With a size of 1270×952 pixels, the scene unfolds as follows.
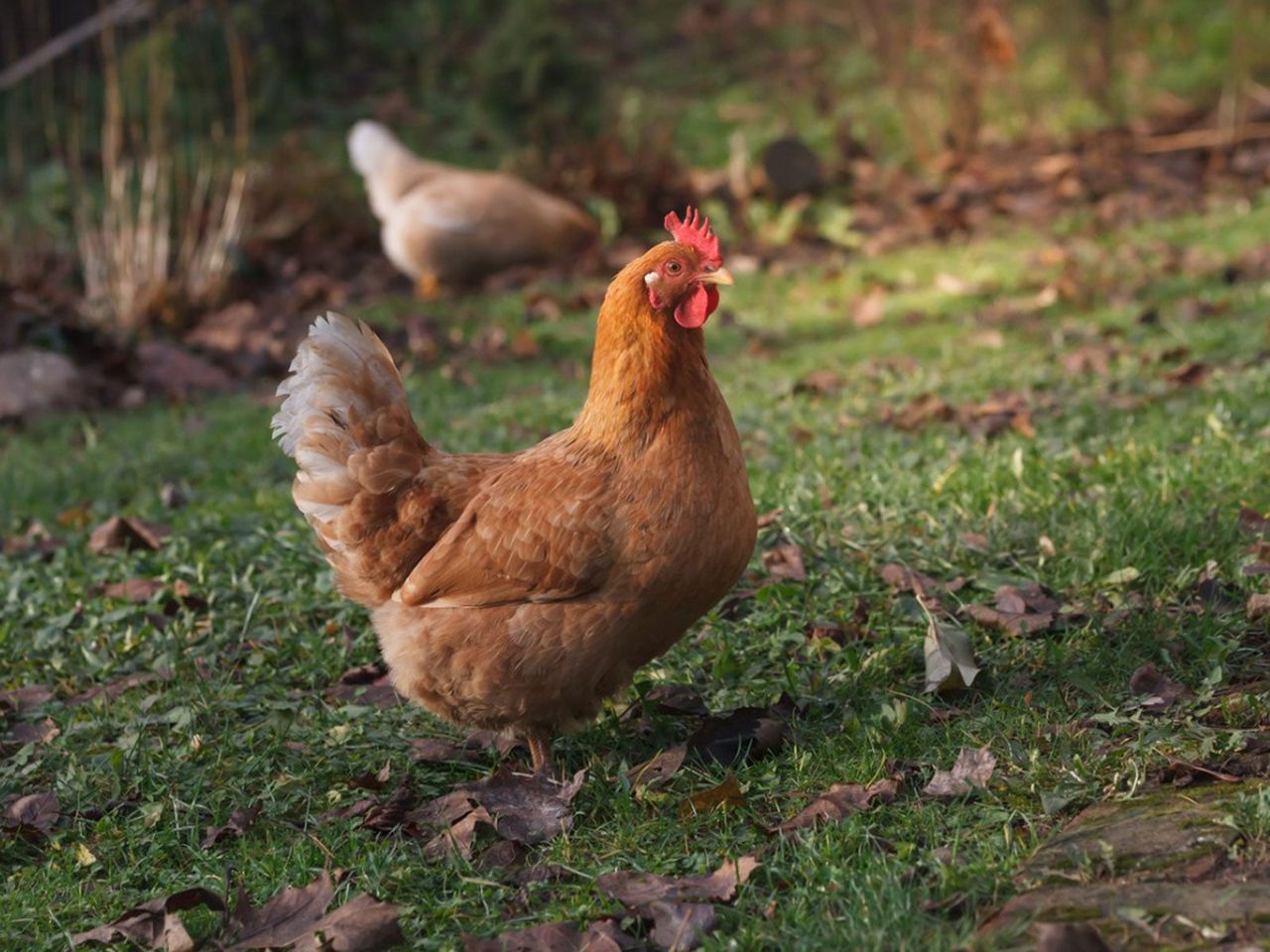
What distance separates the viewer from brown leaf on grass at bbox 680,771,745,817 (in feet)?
11.6

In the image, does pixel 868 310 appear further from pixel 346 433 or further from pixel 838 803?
pixel 838 803

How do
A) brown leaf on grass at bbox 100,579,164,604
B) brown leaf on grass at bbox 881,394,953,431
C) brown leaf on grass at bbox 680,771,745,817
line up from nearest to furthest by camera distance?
1. brown leaf on grass at bbox 680,771,745,817
2. brown leaf on grass at bbox 100,579,164,604
3. brown leaf on grass at bbox 881,394,953,431

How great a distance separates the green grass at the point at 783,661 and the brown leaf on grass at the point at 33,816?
2.0 inches

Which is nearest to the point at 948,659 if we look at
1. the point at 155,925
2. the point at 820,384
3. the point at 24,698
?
the point at 155,925

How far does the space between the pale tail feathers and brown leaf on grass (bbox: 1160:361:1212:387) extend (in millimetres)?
3771

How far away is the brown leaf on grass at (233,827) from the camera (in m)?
3.68

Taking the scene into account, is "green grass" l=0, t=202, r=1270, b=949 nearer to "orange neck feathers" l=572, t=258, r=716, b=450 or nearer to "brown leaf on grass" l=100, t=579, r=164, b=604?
"brown leaf on grass" l=100, t=579, r=164, b=604

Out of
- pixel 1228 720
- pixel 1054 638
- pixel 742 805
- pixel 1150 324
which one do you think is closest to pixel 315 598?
pixel 742 805

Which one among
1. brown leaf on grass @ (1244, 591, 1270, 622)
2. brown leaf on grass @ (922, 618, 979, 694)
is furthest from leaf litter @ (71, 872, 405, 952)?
brown leaf on grass @ (1244, 591, 1270, 622)

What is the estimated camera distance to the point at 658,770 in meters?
3.80

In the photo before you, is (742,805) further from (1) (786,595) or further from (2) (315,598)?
(2) (315,598)

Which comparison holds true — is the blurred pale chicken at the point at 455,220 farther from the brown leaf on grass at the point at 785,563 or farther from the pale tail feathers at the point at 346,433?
the pale tail feathers at the point at 346,433

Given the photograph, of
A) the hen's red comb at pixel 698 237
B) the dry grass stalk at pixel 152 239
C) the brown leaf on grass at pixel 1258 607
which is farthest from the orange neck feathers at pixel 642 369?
the dry grass stalk at pixel 152 239

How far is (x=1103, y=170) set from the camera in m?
11.5
